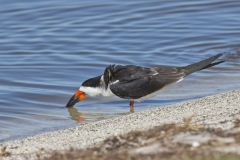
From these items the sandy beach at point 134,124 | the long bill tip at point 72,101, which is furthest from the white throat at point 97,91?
the sandy beach at point 134,124

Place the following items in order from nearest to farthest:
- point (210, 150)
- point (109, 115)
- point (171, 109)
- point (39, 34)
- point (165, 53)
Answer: point (210, 150)
point (171, 109)
point (109, 115)
point (165, 53)
point (39, 34)

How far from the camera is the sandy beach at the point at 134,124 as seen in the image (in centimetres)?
693

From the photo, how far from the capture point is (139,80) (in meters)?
10.2

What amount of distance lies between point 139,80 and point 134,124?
2.23 m

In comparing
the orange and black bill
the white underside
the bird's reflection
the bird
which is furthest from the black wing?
the orange and black bill

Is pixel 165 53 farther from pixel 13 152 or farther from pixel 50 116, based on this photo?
pixel 13 152

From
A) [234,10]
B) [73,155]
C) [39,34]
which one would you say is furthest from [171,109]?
[234,10]

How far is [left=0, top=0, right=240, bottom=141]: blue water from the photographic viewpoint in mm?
10539

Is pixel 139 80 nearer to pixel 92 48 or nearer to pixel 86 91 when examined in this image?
pixel 86 91

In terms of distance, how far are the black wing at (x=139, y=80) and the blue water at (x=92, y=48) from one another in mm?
334

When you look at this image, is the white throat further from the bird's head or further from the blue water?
the blue water

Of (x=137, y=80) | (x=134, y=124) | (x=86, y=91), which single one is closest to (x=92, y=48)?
(x=86, y=91)

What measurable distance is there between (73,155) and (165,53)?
25.6 ft

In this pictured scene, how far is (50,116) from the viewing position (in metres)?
10.1
